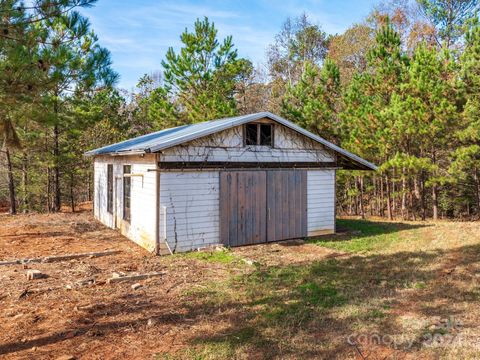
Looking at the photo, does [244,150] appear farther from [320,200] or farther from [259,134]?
[320,200]

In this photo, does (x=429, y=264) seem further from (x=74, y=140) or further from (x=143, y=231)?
(x=74, y=140)

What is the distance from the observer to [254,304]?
612 centimetres

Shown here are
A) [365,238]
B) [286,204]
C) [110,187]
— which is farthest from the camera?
[110,187]

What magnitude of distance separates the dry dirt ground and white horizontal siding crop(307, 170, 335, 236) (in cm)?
180

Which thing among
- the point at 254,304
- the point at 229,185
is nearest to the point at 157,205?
the point at 229,185

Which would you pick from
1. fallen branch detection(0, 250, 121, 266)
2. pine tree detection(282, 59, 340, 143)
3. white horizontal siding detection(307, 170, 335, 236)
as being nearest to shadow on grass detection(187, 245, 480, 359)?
white horizontal siding detection(307, 170, 335, 236)

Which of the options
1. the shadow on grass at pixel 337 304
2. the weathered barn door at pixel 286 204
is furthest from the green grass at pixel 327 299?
the weathered barn door at pixel 286 204

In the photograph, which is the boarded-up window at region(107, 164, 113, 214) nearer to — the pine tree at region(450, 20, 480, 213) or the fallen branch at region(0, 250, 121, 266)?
the fallen branch at region(0, 250, 121, 266)

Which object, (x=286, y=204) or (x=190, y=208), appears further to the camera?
(x=286, y=204)

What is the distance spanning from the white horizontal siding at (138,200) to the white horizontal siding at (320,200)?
5.00 meters

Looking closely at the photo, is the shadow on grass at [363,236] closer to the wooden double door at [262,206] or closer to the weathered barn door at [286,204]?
the weathered barn door at [286,204]

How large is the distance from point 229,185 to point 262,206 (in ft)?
4.10

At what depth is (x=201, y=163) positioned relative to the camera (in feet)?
33.8

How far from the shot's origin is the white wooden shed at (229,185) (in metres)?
9.92
